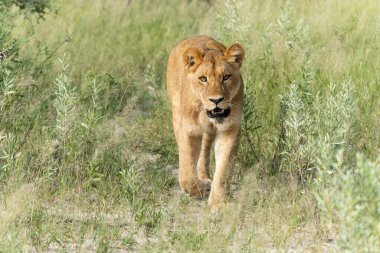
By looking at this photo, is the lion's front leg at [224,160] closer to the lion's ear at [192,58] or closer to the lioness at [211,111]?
the lioness at [211,111]

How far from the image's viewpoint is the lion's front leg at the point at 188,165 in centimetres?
609

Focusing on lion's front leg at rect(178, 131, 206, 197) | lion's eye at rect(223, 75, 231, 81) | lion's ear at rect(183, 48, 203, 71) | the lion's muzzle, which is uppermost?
lion's ear at rect(183, 48, 203, 71)

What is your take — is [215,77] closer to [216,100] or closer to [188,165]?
[216,100]

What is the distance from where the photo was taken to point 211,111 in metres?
5.79

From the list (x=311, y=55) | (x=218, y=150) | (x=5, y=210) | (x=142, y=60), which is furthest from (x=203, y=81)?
(x=142, y=60)

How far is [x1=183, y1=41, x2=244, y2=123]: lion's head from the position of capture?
572 centimetres

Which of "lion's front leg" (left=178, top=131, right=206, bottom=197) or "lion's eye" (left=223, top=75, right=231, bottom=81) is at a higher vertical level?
"lion's eye" (left=223, top=75, right=231, bottom=81)

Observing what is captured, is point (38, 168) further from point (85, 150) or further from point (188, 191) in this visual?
point (188, 191)

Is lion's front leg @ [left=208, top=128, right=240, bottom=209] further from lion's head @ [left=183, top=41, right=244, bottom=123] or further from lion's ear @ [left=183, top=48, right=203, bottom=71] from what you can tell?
lion's ear @ [left=183, top=48, right=203, bottom=71]

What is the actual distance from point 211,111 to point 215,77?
230 mm

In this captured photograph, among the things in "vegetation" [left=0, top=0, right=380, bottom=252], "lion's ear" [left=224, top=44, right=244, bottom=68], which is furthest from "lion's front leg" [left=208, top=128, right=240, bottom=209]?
"lion's ear" [left=224, top=44, right=244, bottom=68]

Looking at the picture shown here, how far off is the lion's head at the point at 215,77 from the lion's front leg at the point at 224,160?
0.52 feet

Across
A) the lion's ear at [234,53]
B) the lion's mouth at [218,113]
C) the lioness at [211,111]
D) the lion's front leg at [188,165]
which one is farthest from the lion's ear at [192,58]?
the lion's front leg at [188,165]

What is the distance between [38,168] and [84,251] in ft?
4.60
